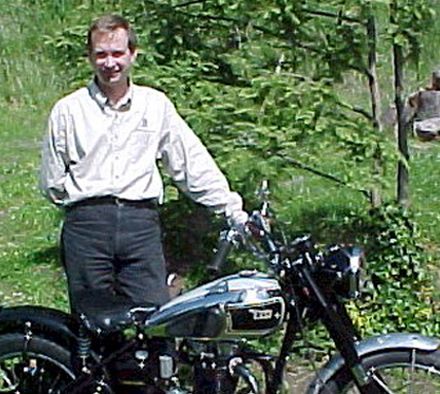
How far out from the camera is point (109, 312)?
15.0 ft

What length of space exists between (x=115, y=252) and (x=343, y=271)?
1084mm

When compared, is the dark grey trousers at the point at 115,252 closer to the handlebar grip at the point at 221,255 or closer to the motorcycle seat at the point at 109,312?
the motorcycle seat at the point at 109,312

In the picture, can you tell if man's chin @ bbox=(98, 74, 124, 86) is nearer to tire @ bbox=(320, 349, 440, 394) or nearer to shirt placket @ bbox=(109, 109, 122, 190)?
shirt placket @ bbox=(109, 109, 122, 190)

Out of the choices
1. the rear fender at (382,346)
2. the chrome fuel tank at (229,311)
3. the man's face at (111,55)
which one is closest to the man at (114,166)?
the man's face at (111,55)

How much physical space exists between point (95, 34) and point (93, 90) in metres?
0.24

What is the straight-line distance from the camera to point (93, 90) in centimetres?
482

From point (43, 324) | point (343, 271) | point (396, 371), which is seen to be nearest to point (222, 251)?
point (343, 271)

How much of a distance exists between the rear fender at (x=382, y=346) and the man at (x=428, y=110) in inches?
275

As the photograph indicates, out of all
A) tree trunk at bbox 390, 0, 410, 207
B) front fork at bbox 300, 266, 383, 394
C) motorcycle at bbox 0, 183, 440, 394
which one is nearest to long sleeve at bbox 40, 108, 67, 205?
motorcycle at bbox 0, 183, 440, 394

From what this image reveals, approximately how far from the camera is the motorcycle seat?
4531 mm

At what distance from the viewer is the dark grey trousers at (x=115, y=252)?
4824 mm

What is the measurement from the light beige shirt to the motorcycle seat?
0.42 metres

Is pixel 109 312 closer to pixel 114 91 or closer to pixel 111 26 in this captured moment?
pixel 114 91

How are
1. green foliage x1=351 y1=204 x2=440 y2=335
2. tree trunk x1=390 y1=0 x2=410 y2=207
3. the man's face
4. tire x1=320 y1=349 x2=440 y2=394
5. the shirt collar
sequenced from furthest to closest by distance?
Answer: tree trunk x1=390 y1=0 x2=410 y2=207, green foliage x1=351 y1=204 x2=440 y2=335, the shirt collar, the man's face, tire x1=320 y1=349 x2=440 y2=394
